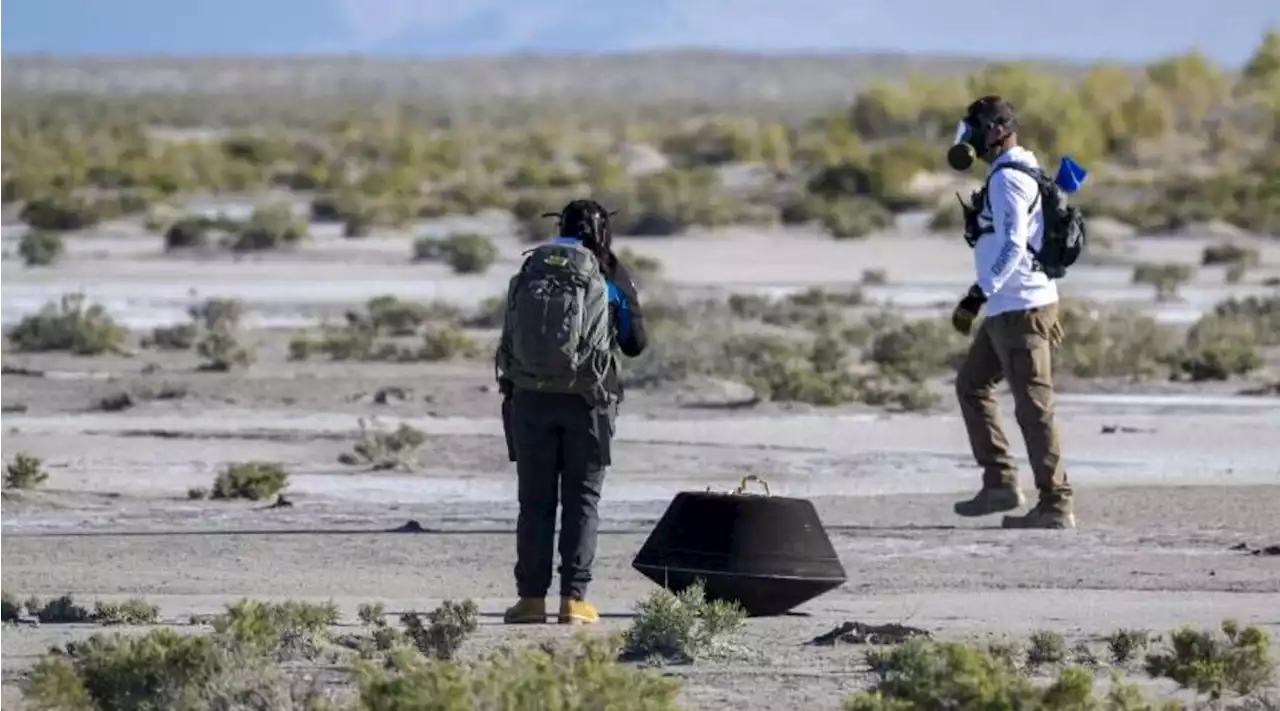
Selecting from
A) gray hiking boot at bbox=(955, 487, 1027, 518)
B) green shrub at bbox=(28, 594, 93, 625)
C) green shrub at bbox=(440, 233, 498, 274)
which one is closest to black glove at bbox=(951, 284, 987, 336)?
gray hiking boot at bbox=(955, 487, 1027, 518)

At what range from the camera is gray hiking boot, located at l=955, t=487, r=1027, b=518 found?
14.9 metres

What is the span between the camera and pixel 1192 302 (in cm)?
3569

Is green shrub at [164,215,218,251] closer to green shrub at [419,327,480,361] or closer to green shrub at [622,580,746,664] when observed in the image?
green shrub at [419,327,480,361]

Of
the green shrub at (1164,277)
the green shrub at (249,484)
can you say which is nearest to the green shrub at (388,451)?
the green shrub at (249,484)

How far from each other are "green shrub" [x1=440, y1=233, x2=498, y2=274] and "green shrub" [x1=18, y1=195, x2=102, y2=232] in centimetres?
835

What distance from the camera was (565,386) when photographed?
11.3 meters

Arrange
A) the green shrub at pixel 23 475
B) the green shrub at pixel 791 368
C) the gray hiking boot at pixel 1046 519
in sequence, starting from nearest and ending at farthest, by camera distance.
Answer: the gray hiking boot at pixel 1046 519 → the green shrub at pixel 23 475 → the green shrub at pixel 791 368

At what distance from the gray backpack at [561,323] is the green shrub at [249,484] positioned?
18.7ft

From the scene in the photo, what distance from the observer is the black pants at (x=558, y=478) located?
37.4 feet

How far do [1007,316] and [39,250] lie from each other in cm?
2709

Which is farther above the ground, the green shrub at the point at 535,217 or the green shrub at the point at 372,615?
the green shrub at the point at 535,217

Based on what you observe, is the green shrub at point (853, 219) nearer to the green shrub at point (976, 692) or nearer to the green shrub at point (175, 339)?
the green shrub at point (175, 339)

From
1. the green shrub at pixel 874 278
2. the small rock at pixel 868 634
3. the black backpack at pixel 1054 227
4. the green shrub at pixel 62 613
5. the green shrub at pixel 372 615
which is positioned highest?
the green shrub at pixel 874 278

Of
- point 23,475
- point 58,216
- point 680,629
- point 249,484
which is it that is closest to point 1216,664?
point 680,629
